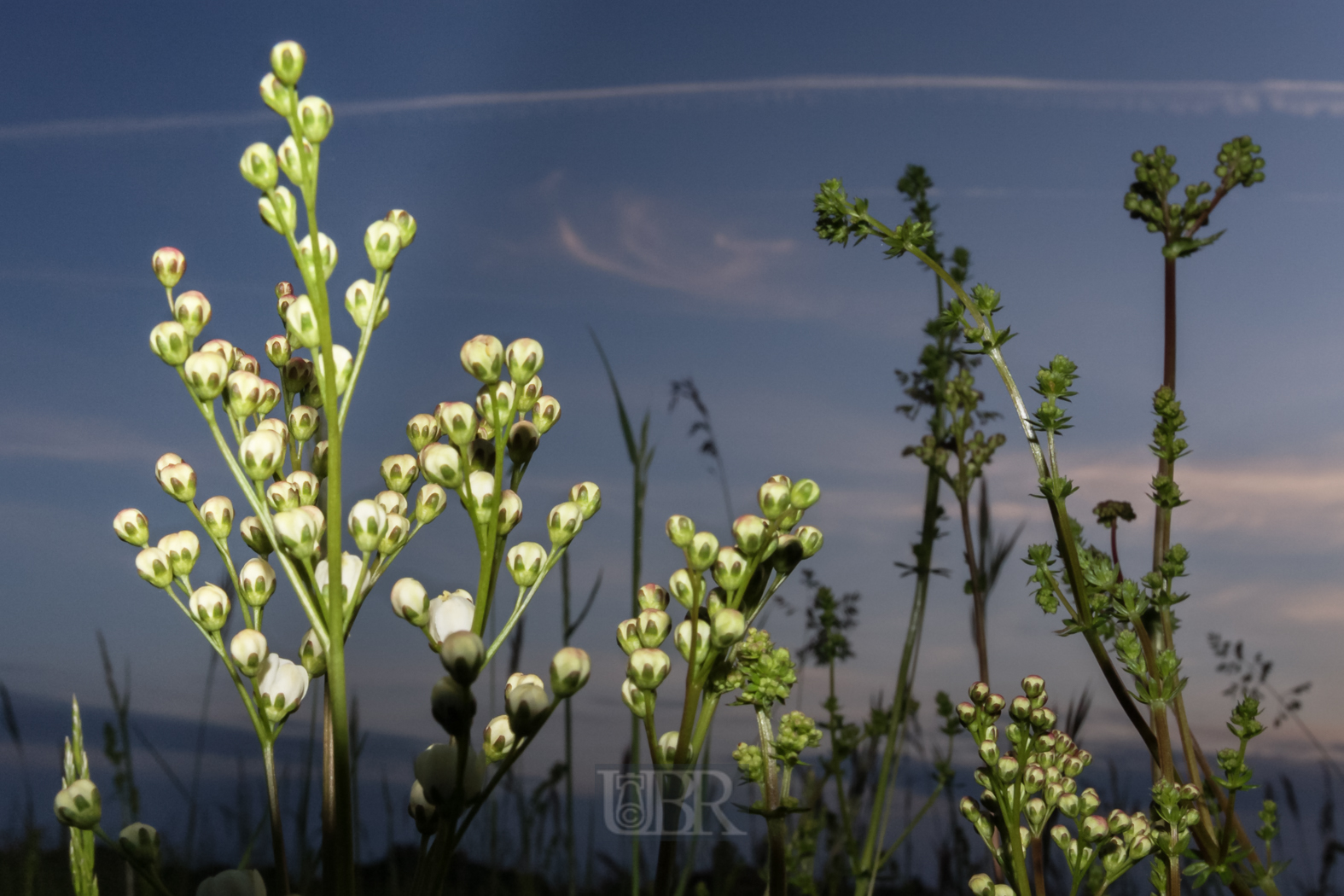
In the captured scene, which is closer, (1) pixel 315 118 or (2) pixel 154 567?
(1) pixel 315 118

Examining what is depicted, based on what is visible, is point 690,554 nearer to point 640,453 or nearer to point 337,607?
point 337,607

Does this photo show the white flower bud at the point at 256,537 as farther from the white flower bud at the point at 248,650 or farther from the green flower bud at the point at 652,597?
the green flower bud at the point at 652,597

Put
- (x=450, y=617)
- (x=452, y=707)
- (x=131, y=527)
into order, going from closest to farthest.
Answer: (x=452, y=707), (x=450, y=617), (x=131, y=527)

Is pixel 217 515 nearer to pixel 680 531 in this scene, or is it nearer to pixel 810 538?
pixel 680 531

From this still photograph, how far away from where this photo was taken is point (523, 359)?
731mm

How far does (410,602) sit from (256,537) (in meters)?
0.17

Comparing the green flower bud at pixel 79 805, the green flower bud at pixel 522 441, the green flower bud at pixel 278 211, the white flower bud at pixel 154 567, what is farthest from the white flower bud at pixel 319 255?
the green flower bud at pixel 79 805

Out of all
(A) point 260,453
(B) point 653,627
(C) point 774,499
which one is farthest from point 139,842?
(C) point 774,499

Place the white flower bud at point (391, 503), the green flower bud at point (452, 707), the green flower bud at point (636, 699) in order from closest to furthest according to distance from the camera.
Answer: the green flower bud at point (452, 707), the green flower bud at point (636, 699), the white flower bud at point (391, 503)

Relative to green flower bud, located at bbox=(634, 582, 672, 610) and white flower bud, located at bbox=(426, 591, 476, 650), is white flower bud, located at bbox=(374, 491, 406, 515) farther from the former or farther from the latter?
green flower bud, located at bbox=(634, 582, 672, 610)

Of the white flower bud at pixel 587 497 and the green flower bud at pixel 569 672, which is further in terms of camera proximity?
the white flower bud at pixel 587 497

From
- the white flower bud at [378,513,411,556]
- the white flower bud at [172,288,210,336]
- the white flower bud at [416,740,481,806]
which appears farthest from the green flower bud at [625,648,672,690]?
the white flower bud at [172,288,210,336]

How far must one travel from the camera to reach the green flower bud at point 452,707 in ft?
1.95

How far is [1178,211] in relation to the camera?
50.0 inches
